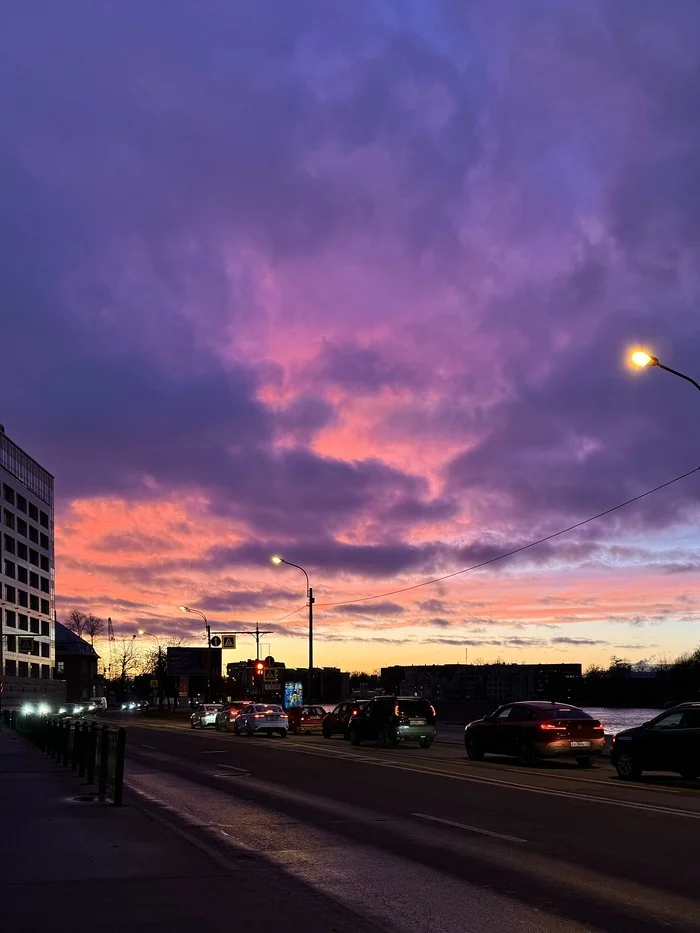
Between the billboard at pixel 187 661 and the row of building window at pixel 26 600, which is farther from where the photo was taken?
the row of building window at pixel 26 600

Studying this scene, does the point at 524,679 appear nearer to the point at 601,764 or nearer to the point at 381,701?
the point at 381,701

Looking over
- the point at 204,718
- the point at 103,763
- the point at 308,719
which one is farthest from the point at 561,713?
the point at 204,718

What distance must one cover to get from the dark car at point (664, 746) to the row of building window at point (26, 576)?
4039 inches

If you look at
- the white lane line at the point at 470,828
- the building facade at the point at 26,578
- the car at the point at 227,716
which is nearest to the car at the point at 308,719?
the car at the point at 227,716

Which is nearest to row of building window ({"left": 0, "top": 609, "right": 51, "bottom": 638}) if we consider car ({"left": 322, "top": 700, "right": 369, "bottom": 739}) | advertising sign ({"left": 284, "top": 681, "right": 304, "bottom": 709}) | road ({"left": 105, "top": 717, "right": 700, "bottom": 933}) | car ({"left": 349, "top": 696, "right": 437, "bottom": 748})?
advertising sign ({"left": 284, "top": 681, "right": 304, "bottom": 709})

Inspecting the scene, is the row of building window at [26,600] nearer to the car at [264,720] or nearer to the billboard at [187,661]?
the billboard at [187,661]

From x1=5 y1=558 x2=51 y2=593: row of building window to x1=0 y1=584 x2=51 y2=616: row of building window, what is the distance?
1.38 meters

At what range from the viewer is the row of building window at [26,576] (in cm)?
11262

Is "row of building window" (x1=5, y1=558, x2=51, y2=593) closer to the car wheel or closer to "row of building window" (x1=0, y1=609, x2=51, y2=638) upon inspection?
"row of building window" (x1=0, y1=609, x2=51, y2=638)

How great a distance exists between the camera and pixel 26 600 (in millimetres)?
119688

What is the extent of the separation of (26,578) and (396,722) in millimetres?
97213

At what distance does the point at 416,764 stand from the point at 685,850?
1346cm

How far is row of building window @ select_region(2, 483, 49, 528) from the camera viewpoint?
367ft

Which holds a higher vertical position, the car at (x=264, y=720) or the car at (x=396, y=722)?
the car at (x=396, y=722)
